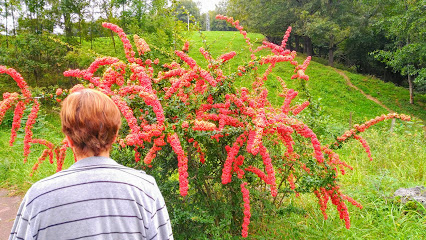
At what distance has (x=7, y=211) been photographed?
435cm

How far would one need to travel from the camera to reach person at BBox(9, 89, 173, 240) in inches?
47.0

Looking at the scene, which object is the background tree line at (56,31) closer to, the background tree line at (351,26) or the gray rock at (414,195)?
the gray rock at (414,195)

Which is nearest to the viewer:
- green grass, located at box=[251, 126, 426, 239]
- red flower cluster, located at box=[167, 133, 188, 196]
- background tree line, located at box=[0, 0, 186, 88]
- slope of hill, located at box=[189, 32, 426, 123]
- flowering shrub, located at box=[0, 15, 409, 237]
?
red flower cluster, located at box=[167, 133, 188, 196]

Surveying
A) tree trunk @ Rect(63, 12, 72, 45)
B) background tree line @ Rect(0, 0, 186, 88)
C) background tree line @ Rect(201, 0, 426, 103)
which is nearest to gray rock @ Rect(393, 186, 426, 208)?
background tree line @ Rect(0, 0, 186, 88)

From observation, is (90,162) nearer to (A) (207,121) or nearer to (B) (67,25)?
(A) (207,121)

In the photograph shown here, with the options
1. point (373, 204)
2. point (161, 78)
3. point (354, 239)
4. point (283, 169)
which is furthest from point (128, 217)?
point (373, 204)

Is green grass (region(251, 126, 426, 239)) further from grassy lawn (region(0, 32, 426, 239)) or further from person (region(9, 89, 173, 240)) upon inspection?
person (region(9, 89, 173, 240))

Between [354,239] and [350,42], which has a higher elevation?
[350,42]

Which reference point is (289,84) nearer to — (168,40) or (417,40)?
(417,40)

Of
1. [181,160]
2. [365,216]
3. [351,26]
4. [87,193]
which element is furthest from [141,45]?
[351,26]

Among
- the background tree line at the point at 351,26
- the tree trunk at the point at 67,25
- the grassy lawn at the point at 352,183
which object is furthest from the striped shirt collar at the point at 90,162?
the background tree line at the point at 351,26

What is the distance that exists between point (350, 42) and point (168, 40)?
2241 centimetres

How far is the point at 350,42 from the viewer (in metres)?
24.7

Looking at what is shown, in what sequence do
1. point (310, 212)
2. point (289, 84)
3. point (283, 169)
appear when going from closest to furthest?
point (283, 169)
point (310, 212)
point (289, 84)
